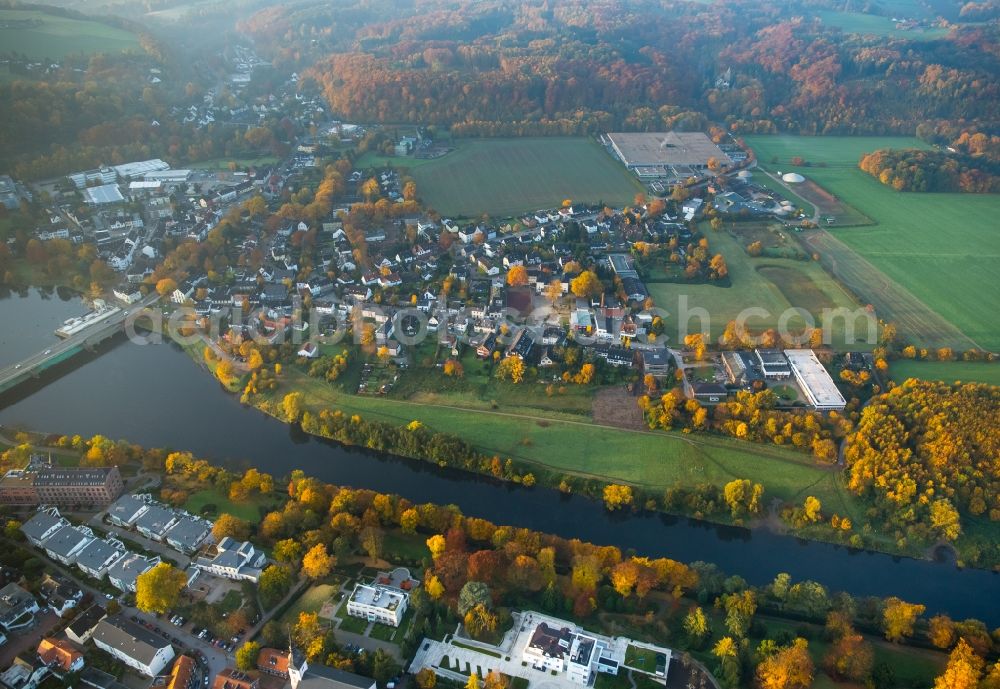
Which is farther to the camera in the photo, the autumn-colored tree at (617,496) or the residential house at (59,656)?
the autumn-colored tree at (617,496)

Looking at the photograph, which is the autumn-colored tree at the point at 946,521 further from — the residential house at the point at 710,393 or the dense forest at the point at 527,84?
the dense forest at the point at 527,84

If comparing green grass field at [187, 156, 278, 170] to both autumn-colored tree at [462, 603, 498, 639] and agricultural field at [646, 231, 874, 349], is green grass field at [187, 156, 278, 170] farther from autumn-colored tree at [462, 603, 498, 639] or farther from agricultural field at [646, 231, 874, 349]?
autumn-colored tree at [462, 603, 498, 639]

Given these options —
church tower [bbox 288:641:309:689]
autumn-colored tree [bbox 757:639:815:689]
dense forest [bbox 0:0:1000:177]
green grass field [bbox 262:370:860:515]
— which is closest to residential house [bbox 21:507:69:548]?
green grass field [bbox 262:370:860:515]

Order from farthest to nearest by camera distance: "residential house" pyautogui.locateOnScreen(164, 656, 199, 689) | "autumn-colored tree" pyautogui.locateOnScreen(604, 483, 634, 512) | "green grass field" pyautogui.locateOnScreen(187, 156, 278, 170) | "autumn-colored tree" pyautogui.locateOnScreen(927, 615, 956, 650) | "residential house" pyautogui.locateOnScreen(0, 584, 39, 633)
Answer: "green grass field" pyautogui.locateOnScreen(187, 156, 278, 170) < "autumn-colored tree" pyautogui.locateOnScreen(604, 483, 634, 512) < "residential house" pyautogui.locateOnScreen(0, 584, 39, 633) < "autumn-colored tree" pyautogui.locateOnScreen(927, 615, 956, 650) < "residential house" pyautogui.locateOnScreen(164, 656, 199, 689)

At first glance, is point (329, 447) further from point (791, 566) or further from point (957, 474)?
point (957, 474)

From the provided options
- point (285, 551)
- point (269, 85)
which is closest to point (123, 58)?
point (269, 85)

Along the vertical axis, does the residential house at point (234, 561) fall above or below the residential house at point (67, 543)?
below

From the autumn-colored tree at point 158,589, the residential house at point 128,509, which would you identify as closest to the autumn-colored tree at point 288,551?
the autumn-colored tree at point 158,589
